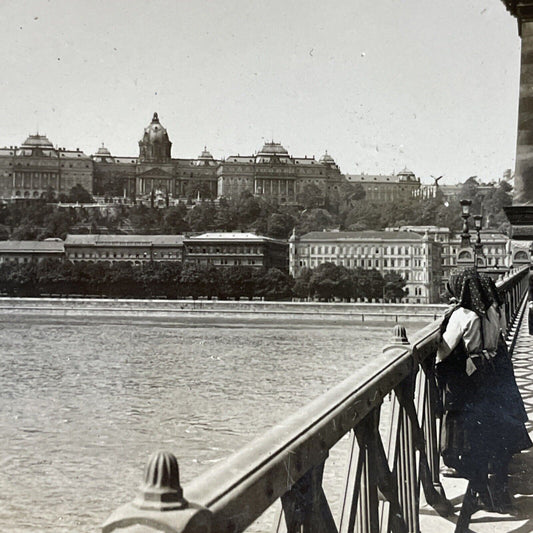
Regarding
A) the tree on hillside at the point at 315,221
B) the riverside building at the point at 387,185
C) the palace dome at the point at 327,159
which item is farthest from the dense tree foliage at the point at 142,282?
the palace dome at the point at 327,159

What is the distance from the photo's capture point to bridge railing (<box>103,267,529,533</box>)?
1027mm

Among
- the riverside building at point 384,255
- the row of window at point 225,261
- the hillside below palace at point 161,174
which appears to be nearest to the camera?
the riverside building at point 384,255

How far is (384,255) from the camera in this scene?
3135 inches

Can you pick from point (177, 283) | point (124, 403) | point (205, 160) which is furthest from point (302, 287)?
point (205, 160)

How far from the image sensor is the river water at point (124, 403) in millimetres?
8016

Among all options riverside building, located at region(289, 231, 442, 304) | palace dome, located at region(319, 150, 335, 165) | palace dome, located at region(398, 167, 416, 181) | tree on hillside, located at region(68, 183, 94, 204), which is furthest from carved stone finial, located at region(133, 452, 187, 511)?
palace dome, located at region(319, 150, 335, 165)

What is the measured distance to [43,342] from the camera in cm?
2930

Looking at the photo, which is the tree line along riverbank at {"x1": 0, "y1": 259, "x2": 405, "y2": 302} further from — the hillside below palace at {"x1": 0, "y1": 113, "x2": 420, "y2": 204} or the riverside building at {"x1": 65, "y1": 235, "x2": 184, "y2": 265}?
the hillside below palace at {"x1": 0, "y1": 113, "x2": 420, "y2": 204}

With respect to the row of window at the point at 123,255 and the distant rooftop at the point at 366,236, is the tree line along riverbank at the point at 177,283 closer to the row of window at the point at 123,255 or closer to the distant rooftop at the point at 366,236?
the distant rooftop at the point at 366,236

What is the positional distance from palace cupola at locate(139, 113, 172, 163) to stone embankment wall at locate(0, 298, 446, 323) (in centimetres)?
7985

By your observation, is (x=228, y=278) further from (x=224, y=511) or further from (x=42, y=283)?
(x=224, y=511)

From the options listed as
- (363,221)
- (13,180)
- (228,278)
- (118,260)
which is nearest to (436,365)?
(228,278)

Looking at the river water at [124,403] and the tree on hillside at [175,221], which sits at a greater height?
the tree on hillside at [175,221]

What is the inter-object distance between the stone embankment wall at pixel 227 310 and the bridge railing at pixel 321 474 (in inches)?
1449
